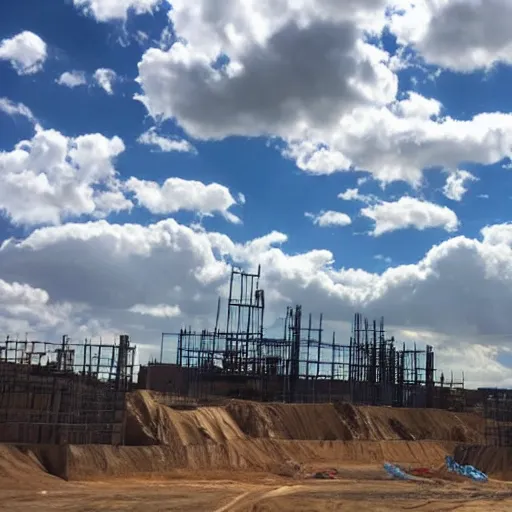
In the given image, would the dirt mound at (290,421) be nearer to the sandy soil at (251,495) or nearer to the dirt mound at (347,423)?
the dirt mound at (347,423)

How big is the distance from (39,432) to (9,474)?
373cm

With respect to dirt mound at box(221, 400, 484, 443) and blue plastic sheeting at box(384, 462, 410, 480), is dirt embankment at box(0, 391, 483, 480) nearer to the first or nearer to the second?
dirt mound at box(221, 400, 484, 443)

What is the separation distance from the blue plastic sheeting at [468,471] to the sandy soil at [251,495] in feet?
2.37

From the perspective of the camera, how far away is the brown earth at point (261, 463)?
27703 mm

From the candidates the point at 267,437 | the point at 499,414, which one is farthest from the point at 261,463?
Answer: the point at 499,414

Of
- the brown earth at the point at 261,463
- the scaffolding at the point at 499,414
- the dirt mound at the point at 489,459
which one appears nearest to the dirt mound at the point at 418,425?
the brown earth at the point at 261,463

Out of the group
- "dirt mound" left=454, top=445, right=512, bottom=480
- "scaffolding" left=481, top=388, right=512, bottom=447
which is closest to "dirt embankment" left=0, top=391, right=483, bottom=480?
"scaffolding" left=481, top=388, right=512, bottom=447

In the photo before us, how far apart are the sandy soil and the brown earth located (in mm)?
41

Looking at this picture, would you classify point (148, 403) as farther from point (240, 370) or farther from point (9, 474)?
point (240, 370)

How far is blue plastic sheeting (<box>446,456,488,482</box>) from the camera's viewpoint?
128 ft

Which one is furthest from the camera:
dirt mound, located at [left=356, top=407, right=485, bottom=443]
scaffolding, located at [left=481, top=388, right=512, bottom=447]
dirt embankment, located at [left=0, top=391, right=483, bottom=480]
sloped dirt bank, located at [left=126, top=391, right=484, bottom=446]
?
dirt mound, located at [left=356, top=407, right=485, bottom=443]

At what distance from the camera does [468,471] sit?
130ft

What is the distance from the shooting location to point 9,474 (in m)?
31.6

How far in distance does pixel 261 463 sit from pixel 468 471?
11.2m
